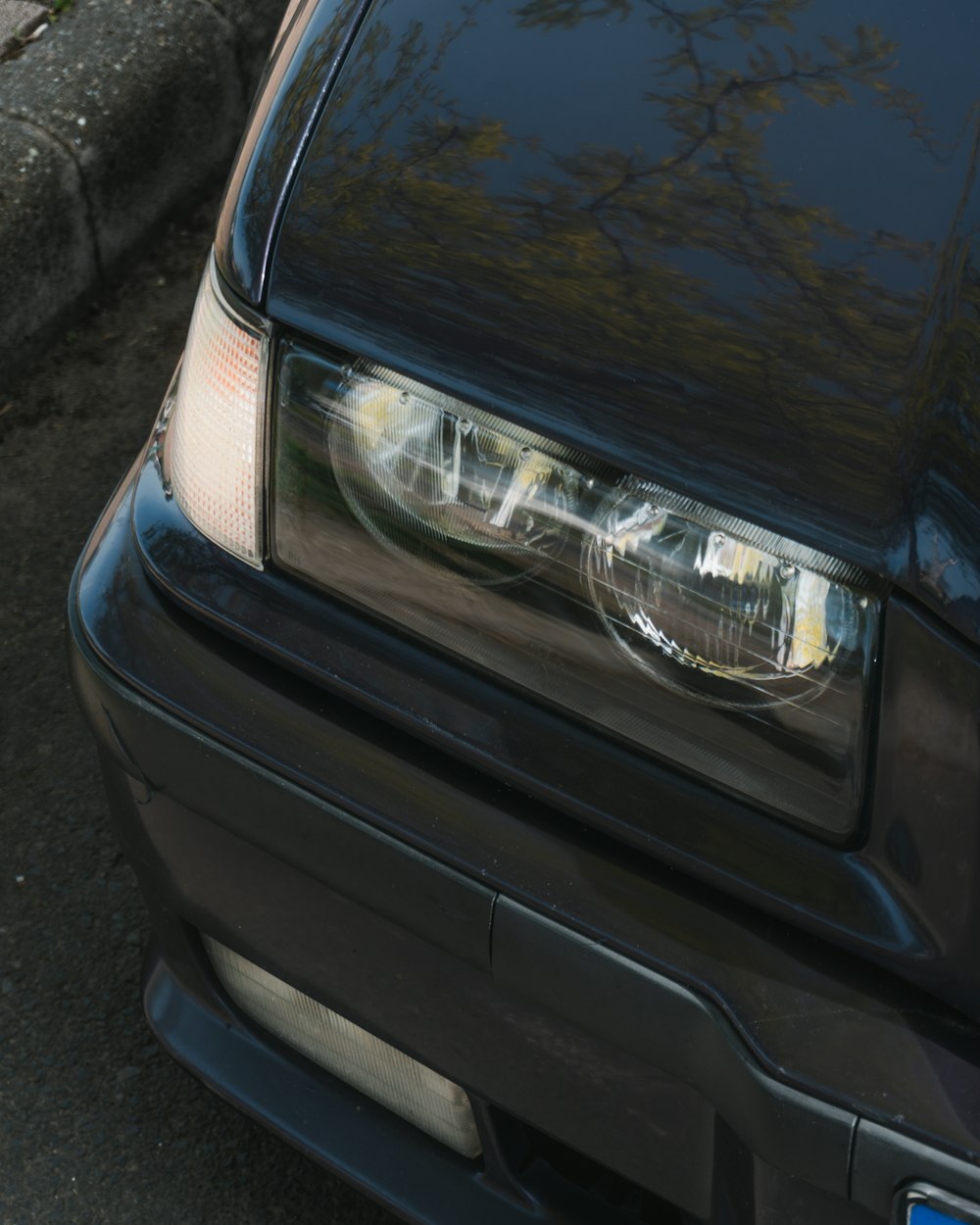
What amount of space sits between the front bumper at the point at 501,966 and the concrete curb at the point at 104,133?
1787mm

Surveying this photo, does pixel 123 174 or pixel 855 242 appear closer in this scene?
pixel 855 242

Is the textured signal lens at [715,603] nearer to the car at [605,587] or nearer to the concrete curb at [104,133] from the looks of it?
the car at [605,587]

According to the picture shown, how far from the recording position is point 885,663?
1.21 metres

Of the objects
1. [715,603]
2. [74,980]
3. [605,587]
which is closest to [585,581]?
[605,587]

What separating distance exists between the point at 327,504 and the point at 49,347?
220 cm

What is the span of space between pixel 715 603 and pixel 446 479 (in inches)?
11.1

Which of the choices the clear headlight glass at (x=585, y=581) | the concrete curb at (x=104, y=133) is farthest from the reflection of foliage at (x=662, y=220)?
the concrete curb at (x=104, y=133)

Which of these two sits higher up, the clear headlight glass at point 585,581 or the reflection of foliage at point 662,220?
the reflection of foliage at point 662,220

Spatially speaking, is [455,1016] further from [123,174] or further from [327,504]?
[123,174]

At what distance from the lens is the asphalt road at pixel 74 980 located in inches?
80.6

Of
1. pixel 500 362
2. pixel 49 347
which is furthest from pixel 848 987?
pixel 49 347

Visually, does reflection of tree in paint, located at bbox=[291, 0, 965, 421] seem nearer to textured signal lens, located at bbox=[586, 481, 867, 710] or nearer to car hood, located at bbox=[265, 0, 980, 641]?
car hood, located at bbox=[265, 0, 980, 641]

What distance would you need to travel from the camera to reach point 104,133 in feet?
11.2

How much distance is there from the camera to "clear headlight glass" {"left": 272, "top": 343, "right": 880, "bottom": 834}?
126 centimetres
